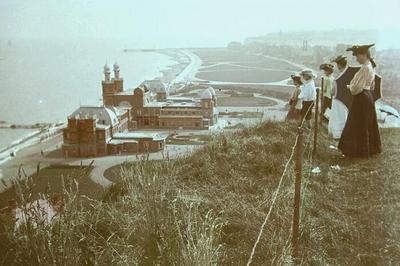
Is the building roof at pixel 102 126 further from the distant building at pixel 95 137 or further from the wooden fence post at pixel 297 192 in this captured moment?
the wooden fence post at pixel 297 192

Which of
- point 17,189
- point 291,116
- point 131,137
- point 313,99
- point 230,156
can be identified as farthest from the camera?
point 131,137

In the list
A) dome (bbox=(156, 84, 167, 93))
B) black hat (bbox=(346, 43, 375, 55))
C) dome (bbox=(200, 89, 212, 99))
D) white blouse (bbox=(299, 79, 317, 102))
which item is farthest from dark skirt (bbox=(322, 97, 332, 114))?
dome (bbox=(156, 84, 167, 93))

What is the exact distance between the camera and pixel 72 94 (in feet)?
112

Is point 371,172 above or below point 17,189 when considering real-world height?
below

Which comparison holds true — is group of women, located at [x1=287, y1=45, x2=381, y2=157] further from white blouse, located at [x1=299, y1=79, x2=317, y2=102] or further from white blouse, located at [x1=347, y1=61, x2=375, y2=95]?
white blouse, located at [x1=299, y1=79, x2=317, y2=102]

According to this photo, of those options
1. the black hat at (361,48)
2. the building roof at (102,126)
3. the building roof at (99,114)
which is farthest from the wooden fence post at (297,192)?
the building roof at (99,114)

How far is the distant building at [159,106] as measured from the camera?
22.9 metres

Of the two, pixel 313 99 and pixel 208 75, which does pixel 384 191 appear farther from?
pixel 208 75

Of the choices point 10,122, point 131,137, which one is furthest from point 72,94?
point 131,137

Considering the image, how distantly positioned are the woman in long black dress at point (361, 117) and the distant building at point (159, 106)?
17.4m

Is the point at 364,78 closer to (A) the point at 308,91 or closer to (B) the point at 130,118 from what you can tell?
(A) the point at 308,91

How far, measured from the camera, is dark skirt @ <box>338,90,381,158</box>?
4754mm

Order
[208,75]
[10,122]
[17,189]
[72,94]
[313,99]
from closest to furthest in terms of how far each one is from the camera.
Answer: [17,189], [313,99], [10,122], [72,94], [208,75]

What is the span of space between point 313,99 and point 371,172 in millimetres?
2154
